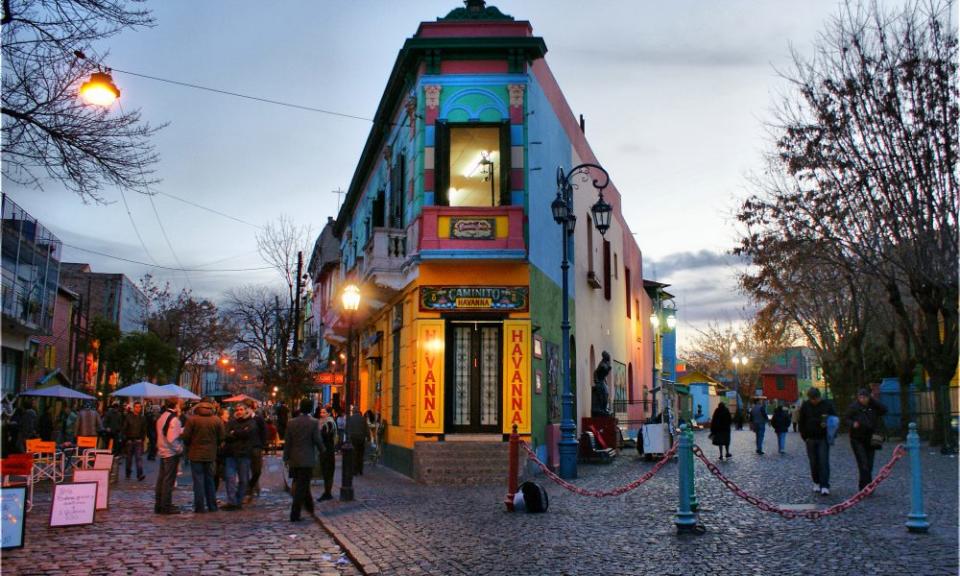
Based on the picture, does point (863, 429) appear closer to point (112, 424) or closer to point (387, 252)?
point (387, 252)

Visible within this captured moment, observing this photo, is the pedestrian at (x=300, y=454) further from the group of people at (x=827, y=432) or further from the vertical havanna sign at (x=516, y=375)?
the group of people at (x=827, y=432)

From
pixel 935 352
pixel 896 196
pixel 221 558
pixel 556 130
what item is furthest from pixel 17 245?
pixel 935 352

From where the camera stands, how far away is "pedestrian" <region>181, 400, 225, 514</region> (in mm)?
13125

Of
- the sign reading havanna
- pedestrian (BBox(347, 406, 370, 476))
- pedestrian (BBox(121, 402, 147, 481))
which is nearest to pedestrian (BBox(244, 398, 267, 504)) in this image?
pedestrian (BBox(347, 406, 370, 476))

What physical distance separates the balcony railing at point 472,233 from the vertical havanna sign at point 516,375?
1633mm

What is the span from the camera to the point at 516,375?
18.0 m

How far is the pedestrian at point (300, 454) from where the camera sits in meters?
12.2

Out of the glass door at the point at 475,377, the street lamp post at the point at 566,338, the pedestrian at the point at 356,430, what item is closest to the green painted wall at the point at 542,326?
the glass door at the point at 475,377

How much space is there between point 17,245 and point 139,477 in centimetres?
1542

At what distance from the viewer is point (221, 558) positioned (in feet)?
29.1

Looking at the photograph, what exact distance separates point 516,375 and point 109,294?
50.0 m

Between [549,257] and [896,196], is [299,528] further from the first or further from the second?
[896,196]

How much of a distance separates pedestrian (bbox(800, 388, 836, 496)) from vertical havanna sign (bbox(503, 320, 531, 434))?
5.82 m

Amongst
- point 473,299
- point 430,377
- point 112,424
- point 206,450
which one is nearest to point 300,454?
point 206,450
